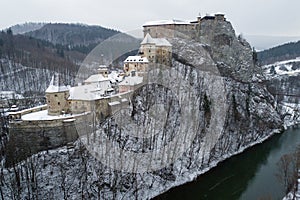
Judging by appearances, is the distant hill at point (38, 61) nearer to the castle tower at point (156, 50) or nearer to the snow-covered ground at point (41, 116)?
the castle tower at point (156, 50)

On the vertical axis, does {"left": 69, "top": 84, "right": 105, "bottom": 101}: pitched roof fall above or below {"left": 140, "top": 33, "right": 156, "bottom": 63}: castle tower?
below

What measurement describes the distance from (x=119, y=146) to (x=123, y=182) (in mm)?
3106

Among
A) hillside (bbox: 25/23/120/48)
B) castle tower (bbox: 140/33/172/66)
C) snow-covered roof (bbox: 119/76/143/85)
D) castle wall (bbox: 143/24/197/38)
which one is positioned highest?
hillside (bbox: 25/23/120/48)

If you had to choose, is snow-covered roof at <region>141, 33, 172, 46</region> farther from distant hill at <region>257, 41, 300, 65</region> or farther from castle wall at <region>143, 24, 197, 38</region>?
distant hill at <region>257, 41, 300, 65</region>

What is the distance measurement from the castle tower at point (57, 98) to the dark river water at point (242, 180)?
10829mm

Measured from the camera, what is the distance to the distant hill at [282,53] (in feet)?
383

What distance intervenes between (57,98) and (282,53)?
125 metres

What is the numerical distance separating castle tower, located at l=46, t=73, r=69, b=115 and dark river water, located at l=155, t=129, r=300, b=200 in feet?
35.5

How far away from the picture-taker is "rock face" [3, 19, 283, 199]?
2022 centimetres

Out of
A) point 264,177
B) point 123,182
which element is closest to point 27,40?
point 123,182

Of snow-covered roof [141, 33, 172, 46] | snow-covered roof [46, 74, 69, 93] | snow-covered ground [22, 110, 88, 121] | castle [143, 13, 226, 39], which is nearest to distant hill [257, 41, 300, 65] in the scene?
castle [143, 13, 226, 39]

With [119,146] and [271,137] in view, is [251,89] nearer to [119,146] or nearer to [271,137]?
[271,137]

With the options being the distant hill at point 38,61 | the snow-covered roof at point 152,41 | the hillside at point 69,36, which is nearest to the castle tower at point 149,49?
the snow-covered roof at point 152,41

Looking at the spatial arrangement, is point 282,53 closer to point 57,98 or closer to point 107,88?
point 107,88
